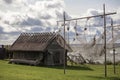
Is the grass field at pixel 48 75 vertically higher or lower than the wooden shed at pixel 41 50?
lower

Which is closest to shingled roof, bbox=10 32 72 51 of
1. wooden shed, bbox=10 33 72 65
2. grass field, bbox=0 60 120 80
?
wooden shed, bbox=10 33 72 65

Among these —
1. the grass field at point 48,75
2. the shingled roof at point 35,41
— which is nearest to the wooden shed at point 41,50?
the shingled roof at point 35,41

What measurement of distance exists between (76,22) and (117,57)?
82.8 ft

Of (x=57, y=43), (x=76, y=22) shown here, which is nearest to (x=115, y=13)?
(x=76, y=22)

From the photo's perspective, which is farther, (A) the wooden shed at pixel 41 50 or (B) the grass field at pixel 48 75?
(A) the wooden shed at pixel 41 50

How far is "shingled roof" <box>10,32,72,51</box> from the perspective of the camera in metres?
46.4

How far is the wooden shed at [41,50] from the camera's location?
46438mm

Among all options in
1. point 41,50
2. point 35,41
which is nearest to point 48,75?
point 41,50

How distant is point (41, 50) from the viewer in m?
45.5

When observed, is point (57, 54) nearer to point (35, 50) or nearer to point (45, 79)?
point (35, 50)

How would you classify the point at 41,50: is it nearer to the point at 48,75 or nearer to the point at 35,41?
the point at 35,41

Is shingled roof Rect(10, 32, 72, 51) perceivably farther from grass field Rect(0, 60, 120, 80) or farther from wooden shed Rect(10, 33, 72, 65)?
grass field Rect(0, 60, 120, 80)

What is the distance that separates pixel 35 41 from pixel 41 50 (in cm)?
437

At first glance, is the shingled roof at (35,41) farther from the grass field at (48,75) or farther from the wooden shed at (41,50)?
the grass field at (48,75)
